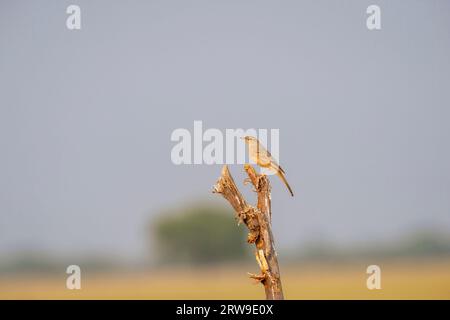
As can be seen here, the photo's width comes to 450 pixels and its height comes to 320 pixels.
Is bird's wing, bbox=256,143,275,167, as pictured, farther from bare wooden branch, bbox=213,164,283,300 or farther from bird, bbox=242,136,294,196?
bare wooden branch, bbox=213,164,283,300

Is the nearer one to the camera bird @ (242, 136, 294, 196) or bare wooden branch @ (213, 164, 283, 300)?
bare wooden branch @ (213, 164, 283, 300)

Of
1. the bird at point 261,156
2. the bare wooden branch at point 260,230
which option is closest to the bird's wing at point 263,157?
the bird at point 261,156

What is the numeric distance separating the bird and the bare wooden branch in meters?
1.13

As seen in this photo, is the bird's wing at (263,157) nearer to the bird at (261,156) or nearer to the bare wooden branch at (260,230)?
the bird at (261,156)

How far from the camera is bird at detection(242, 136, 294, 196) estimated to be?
1002 centimetres

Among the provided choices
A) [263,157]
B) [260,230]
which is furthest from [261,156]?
[260,230]

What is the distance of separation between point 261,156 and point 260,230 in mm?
1523

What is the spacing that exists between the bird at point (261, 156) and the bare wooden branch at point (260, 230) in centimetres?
113

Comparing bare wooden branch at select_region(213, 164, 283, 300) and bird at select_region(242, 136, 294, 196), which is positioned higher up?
bird at select_region(242, 136, 294, 196)

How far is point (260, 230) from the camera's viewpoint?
8.95 meters

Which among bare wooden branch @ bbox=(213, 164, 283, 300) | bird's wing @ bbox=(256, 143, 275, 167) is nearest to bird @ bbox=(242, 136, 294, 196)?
bird's wing @ bbox=(256, 143, 275, 167)
